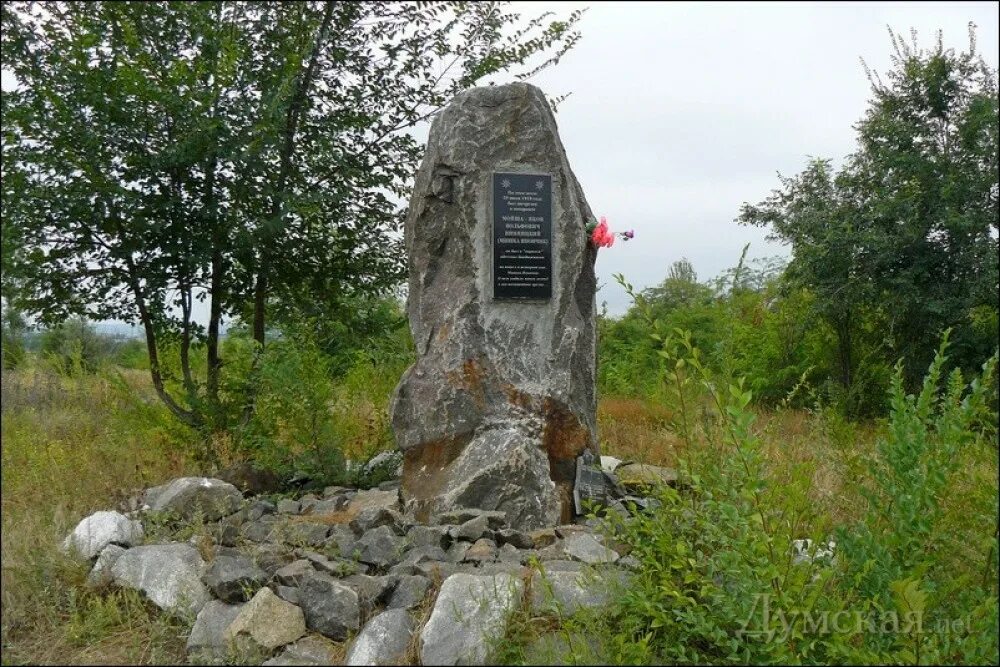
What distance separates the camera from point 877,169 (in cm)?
891

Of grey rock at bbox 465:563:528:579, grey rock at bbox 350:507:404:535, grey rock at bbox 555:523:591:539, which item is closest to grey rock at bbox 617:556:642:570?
grey rock at bbox 465:563:528:579

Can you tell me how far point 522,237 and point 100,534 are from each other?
280 cm

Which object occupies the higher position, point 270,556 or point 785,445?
point 785,445

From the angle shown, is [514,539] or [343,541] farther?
[514,539]

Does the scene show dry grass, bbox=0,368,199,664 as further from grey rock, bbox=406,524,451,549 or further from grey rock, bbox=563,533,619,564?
grey rock, bbox=563,533,619,564

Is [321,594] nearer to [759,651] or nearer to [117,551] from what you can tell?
[117,551]

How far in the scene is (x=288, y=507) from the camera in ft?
Answer: 17.5

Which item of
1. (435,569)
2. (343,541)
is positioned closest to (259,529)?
(343,541)

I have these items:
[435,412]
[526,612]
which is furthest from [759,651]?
[435,412]

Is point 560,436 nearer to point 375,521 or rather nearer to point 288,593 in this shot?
point 375,521

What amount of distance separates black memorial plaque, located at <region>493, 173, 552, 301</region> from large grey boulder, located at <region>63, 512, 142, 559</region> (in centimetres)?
236

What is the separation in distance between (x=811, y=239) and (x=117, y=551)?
295 inches

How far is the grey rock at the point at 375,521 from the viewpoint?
4.58 meters

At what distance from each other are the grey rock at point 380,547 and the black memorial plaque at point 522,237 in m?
1.58
